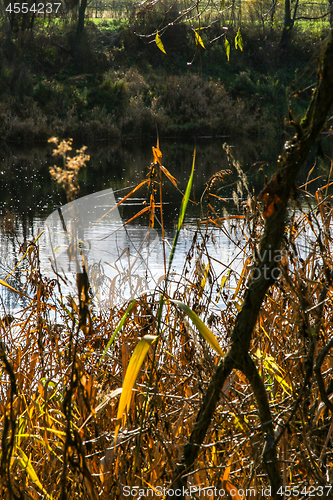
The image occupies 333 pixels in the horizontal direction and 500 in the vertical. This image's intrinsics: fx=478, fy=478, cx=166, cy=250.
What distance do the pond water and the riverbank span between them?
4.11 feet

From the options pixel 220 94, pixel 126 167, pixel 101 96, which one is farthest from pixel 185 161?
pixel 220 94

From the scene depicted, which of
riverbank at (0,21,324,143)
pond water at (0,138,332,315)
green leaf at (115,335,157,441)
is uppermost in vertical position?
riverbank at (0,21,324,143)

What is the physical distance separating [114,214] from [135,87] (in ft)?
48.2

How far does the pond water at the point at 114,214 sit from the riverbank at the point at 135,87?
4.11 ft

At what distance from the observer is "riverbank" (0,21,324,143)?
17.7m

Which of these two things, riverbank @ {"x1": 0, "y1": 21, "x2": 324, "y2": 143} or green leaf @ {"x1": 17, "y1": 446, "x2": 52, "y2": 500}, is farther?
riverbank @ {"x1": 0, "y1": 21, "x2": 324, "y2": 143}

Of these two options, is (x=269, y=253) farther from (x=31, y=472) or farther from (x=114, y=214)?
(x=114, y=214)

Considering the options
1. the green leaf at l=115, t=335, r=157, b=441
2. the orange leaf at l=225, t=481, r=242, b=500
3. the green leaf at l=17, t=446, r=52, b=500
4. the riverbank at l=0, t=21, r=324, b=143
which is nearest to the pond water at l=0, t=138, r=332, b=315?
the green leaf at l=115, t=335, r=157, b=441

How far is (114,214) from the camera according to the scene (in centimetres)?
773

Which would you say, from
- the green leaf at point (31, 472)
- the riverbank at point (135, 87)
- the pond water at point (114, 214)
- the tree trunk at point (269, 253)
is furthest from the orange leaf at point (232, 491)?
the riverbank at point (135, 87)

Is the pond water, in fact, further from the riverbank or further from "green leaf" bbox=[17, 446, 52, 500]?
the riverbank

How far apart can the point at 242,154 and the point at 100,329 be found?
1269 cm

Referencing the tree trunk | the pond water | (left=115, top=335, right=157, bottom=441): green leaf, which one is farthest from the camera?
the pond water

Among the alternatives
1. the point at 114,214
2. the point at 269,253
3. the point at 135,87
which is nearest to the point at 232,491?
the point at 269,253
